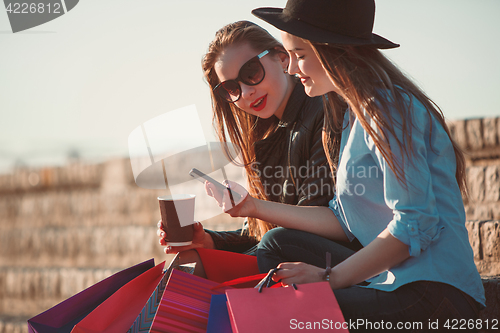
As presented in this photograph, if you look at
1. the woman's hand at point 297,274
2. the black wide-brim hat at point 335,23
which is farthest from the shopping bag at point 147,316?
the black wide-brim hat at point 335,23

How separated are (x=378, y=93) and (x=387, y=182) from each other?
0.24 meters

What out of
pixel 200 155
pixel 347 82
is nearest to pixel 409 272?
pixel 347 82

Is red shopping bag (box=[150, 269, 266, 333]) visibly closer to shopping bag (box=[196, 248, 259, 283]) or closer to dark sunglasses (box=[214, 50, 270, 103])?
shopping bag (box=[196, 248, 259, 283])

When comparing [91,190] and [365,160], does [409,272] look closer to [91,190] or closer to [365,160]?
[365,160]

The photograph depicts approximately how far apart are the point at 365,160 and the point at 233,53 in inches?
33.2

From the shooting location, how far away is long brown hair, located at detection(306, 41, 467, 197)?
1.15m

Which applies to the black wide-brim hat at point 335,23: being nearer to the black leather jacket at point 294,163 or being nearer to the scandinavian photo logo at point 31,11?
the black leather jacket at point 294,163

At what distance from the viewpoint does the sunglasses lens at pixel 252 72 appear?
1863mm

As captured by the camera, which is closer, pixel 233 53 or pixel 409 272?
pixel 409 272

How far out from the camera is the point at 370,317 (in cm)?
117

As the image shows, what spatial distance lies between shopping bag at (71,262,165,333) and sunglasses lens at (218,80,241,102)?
0.78 meters

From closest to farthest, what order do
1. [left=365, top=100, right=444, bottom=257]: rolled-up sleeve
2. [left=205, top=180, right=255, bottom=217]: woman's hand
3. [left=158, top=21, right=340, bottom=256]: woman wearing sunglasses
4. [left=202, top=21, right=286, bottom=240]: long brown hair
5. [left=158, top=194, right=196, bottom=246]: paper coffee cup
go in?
[left=365, top=100, right=444, bottom=257]: rolled-up sleeve
[left=205, top=180, right=255, bottom=217]: woman's hand
[left=158, top=194, right=196, bottom=246]: paper coffee cup
[left=158, top=21, right=340, bottom=256]: woman wearing sunglasses
[left=202, top=21, right=286, bottom=240]: long brown hair

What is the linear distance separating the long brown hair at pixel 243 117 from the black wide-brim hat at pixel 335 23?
63 cm

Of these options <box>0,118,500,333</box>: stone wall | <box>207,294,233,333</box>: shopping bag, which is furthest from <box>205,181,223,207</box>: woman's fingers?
<box>0,118,500,333</box>: stone wall
